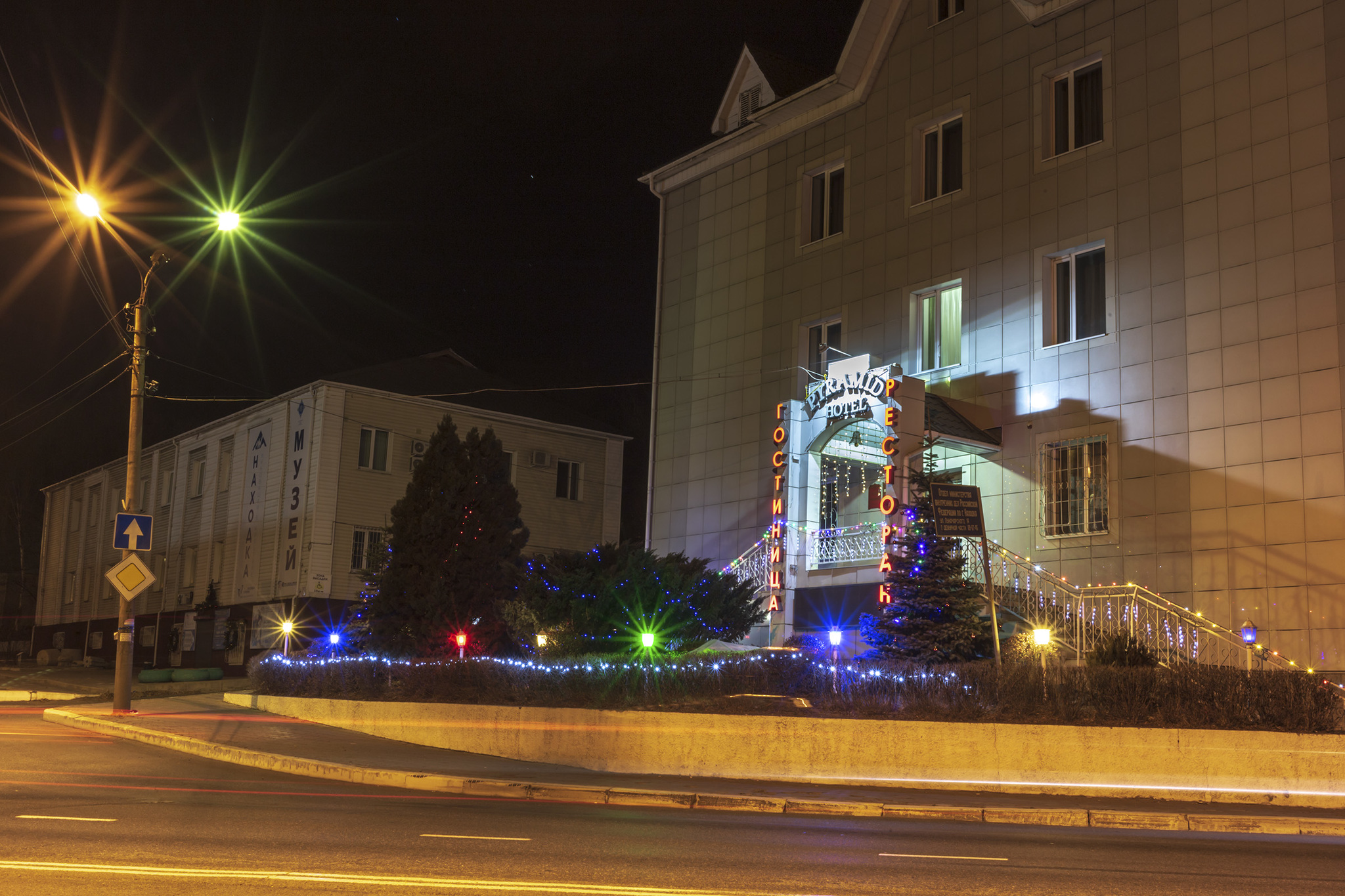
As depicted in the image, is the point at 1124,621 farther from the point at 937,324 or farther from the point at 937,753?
the point at 937,324

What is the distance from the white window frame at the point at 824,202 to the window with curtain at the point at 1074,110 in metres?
5.42

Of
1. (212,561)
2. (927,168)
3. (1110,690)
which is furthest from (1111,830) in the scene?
(212,561)

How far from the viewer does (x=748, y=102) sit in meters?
31.2

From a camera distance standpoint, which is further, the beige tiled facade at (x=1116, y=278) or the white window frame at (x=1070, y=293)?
the white window frame at (x=1070, y=293)

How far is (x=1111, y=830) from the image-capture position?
12.4 meters

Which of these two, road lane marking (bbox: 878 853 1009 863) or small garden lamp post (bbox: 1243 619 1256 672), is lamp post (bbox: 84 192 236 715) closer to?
road lane marking (bbox: 878 853 1009 863)

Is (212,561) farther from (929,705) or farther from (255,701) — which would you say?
(929,705)

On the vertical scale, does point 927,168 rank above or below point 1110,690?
above

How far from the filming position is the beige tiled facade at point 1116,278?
63.5 ft

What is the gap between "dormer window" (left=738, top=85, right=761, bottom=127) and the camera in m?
30.9

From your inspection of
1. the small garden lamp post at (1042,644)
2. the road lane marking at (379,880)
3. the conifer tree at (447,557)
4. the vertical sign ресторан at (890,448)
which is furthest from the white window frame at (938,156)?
the road lane marking at (379,880)

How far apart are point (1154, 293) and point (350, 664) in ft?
53.0

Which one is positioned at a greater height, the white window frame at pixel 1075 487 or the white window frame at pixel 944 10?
the white window frame at pixel 944 10

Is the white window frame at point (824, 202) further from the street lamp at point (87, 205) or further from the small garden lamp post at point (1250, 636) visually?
the street lamp at point (87, 205)
